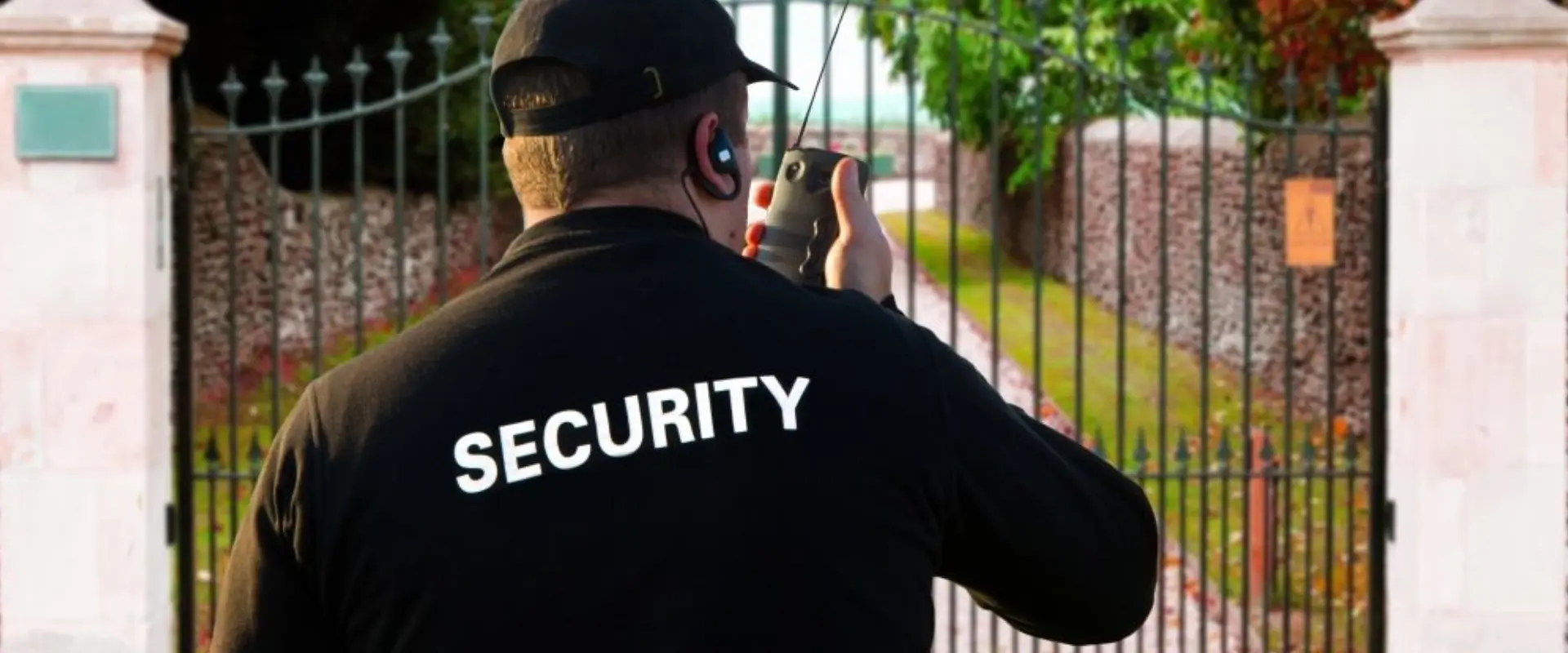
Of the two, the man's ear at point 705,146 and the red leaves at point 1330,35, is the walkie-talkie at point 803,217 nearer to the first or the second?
the man's ear at point 705,146

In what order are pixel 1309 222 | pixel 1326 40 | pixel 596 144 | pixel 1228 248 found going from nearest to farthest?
pixel 596 144 < pixel 1309 222 < pixel 1326 40 < pixel 1228 248

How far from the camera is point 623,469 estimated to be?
71.0 inches

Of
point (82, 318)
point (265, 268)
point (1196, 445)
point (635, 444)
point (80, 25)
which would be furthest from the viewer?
point (265, 268)

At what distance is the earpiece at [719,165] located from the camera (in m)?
1.93

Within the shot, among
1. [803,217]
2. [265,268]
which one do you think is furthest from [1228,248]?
[803,217]

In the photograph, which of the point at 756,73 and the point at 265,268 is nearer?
the point at 756,73

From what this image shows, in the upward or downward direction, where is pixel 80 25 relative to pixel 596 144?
upward

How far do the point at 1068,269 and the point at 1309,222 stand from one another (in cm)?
1505

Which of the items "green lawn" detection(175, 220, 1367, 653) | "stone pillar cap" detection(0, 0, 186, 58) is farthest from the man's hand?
"stone pillar cap" detection(0, 0, 186, 58)

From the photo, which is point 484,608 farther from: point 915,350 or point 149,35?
point 149,35

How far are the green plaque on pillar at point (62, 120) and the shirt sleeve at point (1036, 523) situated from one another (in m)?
4.40

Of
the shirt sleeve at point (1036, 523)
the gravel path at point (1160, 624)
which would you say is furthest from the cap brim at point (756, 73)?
the gravel path at point (1160, 624)

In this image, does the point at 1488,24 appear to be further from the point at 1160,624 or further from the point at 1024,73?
the point at 1024,73

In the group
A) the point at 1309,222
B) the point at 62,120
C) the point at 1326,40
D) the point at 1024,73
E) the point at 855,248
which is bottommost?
the point at 855,248
